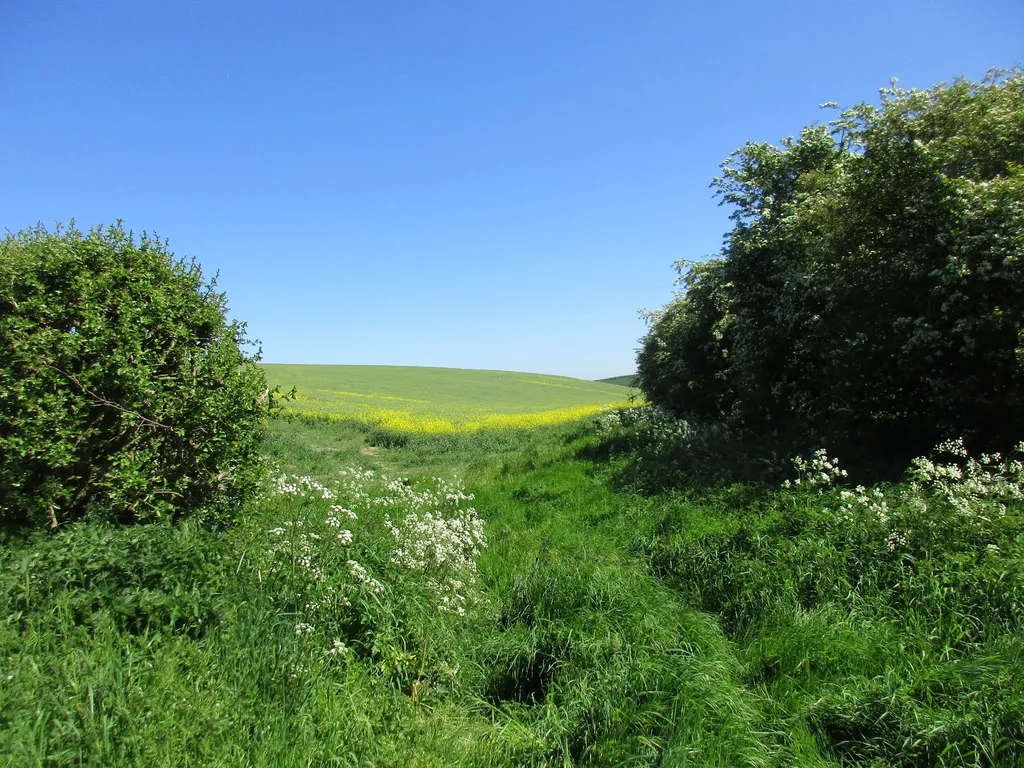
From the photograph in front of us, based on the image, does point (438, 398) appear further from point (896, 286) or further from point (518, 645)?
point (518, 645)

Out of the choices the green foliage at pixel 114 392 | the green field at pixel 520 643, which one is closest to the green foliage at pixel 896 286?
the green field at pixel 520 643

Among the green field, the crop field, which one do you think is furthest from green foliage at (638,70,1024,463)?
the crop field

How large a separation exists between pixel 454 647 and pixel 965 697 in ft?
11.6

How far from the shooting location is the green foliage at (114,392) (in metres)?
4.97

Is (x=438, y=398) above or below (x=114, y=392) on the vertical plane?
below

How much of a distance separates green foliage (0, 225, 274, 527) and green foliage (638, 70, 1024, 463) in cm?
954

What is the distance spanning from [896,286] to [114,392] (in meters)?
11.0

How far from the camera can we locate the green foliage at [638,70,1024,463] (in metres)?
7.44

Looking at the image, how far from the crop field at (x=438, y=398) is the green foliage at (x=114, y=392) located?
48.8 ft

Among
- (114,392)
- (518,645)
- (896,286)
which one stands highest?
(896,286)

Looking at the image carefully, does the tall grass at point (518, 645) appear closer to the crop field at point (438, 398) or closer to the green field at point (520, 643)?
the green field at point (520, 643)

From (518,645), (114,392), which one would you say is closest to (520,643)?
(518,645)

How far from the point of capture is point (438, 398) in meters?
50.0

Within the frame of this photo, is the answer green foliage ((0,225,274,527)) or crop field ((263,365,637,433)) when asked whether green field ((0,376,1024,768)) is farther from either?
crop field ((263,365,637,433))
